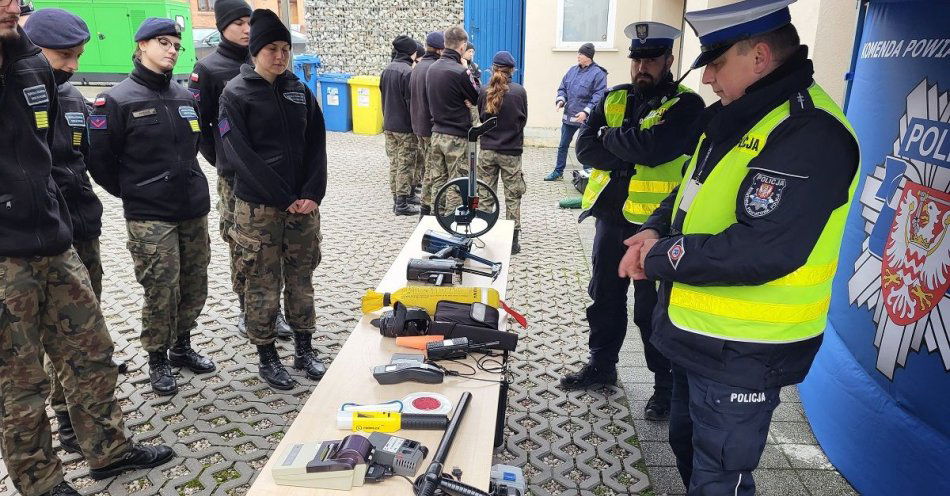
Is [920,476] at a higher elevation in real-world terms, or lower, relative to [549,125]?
lower

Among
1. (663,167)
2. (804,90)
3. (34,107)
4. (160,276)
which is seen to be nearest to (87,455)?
(160,276)

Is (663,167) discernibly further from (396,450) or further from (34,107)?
(34,107)

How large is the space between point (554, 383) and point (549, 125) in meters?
8.81

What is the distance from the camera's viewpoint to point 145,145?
342cm

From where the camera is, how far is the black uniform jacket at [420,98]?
6.84m

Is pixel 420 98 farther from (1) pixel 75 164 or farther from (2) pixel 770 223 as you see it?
(2) pixel 770 223

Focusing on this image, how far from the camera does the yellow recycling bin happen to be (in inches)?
511

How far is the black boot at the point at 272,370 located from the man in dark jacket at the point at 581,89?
6.15 m

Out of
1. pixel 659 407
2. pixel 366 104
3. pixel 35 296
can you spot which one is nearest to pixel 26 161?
pixel 35 296

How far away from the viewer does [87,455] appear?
284cm

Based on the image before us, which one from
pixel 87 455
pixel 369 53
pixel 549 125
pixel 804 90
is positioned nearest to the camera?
pixel 804 90

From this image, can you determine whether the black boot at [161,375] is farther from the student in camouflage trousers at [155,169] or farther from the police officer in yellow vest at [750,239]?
the police officer in yellow vest at [750,239]

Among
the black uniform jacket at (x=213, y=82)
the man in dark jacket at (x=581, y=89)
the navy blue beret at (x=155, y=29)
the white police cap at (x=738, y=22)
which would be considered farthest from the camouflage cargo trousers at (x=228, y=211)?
the man in dark jacket at (x=581, y=89)

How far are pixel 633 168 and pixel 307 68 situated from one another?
11.4 metres
